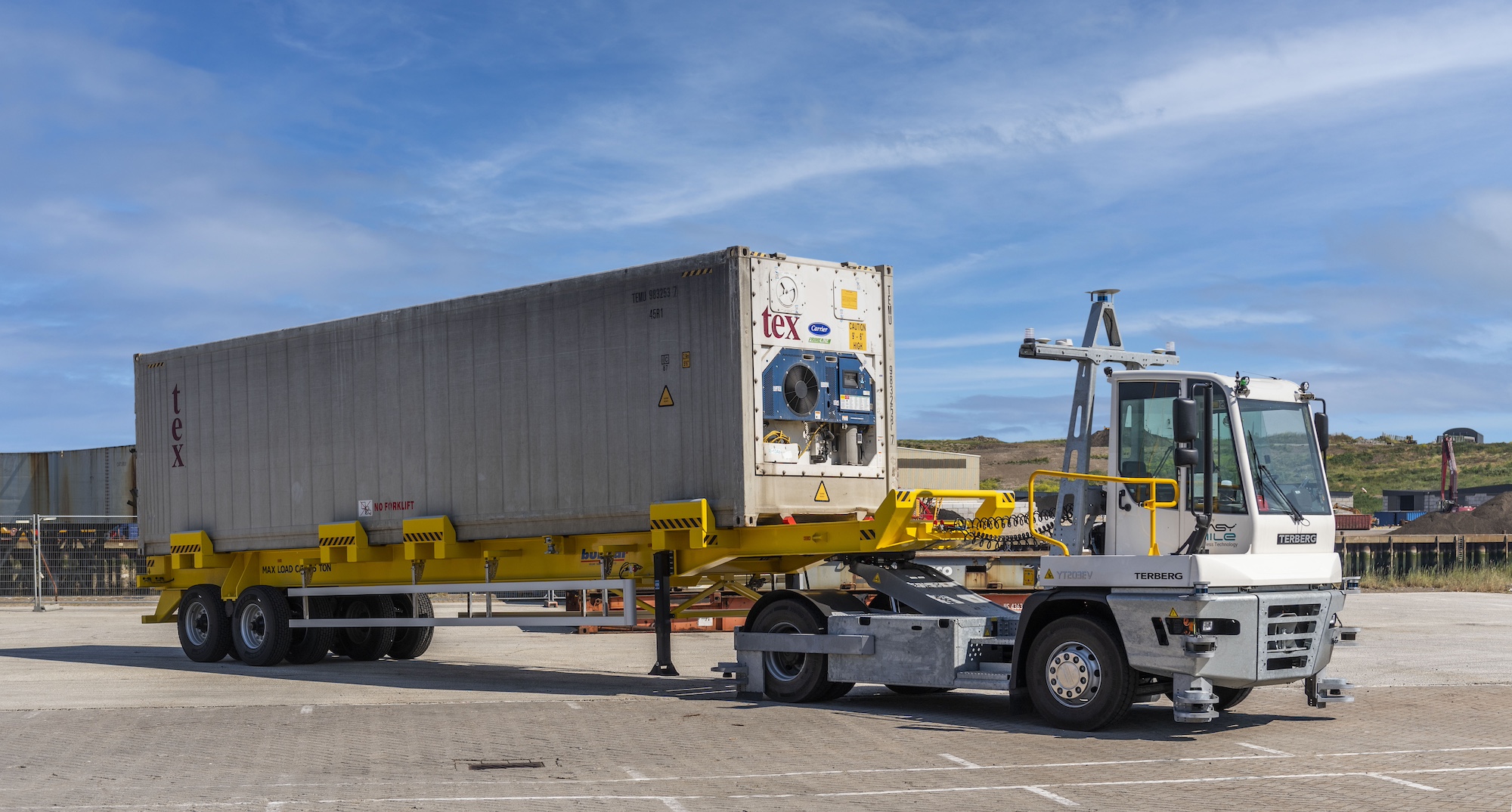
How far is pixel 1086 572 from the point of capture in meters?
11.8

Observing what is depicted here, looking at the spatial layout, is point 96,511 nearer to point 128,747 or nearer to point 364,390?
point 364,390

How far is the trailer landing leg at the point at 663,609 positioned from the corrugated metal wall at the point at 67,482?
71.5 feet

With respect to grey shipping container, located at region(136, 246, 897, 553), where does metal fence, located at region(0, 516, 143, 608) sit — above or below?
below

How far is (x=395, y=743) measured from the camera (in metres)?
11.3

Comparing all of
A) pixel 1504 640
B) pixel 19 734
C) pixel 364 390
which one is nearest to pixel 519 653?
pixel 364 390

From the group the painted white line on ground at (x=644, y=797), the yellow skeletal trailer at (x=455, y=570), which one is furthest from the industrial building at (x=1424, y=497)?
the painted white line on ground at (x=644, y=797)

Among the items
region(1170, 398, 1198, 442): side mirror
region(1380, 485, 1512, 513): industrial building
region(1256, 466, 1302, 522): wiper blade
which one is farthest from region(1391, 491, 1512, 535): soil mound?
region(1170, 398, 1198, 442): side mirror

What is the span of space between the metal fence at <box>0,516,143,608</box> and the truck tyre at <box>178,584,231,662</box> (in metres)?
13.2

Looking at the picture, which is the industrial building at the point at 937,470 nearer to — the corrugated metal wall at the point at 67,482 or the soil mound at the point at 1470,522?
the soil mound at the point at 1470,522

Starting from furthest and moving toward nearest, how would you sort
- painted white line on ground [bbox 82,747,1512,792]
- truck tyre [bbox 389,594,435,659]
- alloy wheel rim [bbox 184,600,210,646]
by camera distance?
truck tyre [bbox 389,594,435,659], alloy wheel rim [bbox 184,600,210,646], painted white line on ground [bbox 82,747,1512,792]

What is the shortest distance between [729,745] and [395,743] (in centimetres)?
261

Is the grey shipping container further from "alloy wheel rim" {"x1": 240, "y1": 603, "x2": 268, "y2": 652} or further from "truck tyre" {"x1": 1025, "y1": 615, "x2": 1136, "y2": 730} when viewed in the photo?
"truck tyre" {"x1": 1025, "y1": 615, "x2": 1136, "y2": 730}

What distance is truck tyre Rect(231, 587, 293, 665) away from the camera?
19.0 meters

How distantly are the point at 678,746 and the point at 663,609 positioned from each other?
4.59 meters
